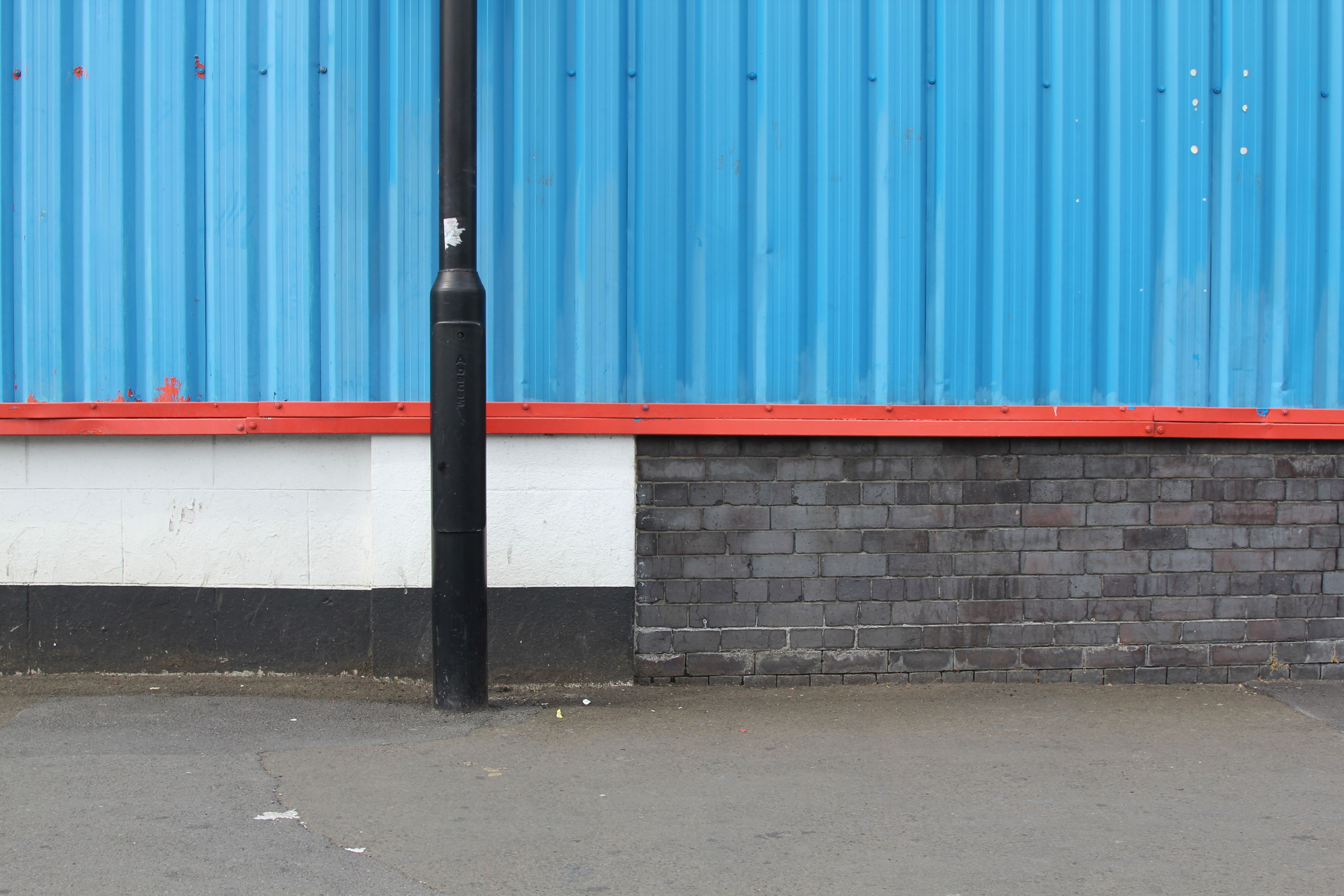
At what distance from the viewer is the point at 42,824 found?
3.49 meters

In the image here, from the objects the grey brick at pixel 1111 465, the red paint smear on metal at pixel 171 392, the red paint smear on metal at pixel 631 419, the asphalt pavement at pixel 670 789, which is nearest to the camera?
the asphalt pavement at pixel 670 789

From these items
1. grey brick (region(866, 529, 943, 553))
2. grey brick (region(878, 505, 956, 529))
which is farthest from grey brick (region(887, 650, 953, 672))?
grey brick (region(878, 505, 956, 529))

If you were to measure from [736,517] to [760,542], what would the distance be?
178mm

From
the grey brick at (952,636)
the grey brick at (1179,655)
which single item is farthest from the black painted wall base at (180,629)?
the grey brick at (1179,655)

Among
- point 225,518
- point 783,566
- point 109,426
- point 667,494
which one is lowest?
point 783,566

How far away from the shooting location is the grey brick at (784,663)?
536 centimetres

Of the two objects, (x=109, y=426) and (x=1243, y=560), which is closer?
(x=109, y=426)

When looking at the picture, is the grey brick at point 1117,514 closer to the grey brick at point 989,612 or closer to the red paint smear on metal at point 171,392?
the grey brick at point 989,612

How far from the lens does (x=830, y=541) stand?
212 inches

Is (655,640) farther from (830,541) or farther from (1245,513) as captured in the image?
(1245,513)

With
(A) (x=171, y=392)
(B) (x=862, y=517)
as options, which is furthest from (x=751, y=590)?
(A) (x=171, y=392)

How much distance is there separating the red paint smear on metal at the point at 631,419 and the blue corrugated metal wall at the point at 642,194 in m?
0.10

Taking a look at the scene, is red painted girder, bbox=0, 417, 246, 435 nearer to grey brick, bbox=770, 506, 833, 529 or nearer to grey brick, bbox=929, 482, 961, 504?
grey brick, bbox=770, 506, 833, 529

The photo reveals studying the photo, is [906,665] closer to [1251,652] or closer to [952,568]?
[952,568]
